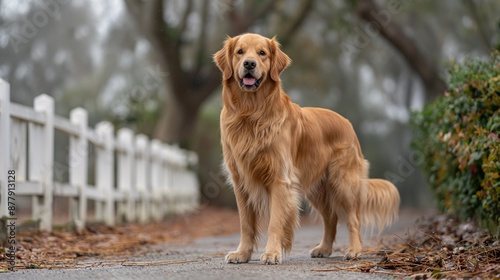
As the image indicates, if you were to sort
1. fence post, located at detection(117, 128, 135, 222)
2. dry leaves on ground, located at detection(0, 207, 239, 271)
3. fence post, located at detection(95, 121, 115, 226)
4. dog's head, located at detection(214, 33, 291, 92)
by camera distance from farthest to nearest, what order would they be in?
fence post, located at detection(117, 128, 135, 222) < fence post, located at detection(95, 121, 115, 226) < dry leaves on ground, located at detection(0, 207, 239, 271) < dog's head, located at detection(214, 33, 291, 92)

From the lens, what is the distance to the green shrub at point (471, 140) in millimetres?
5613

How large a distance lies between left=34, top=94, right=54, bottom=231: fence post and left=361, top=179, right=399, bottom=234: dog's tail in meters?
3.45

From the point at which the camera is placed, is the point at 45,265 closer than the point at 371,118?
Yes

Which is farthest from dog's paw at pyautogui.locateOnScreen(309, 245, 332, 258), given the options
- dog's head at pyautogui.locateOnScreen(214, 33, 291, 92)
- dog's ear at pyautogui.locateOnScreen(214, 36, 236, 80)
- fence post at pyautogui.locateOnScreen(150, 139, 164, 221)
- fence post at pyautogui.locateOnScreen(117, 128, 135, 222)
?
fence post at pyautogui.locateOnScreen(150, 139, 164, 221)

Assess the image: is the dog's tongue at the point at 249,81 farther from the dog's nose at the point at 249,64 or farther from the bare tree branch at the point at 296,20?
the bare tree branch at the point at 296,20

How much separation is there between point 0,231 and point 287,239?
2524 mm

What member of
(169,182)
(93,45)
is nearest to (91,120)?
(93,45)

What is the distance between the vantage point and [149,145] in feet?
44.1

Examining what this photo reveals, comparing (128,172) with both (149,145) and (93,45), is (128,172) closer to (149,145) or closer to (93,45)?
(149,145)

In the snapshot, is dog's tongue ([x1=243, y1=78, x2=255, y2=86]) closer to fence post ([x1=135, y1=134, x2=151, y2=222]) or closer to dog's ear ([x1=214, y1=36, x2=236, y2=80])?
dog's ear ([x1=214, y1=36, x2=236, y2=80])

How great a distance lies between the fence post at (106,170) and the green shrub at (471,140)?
14.9ft

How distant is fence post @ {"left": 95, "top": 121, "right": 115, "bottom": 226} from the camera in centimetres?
1008

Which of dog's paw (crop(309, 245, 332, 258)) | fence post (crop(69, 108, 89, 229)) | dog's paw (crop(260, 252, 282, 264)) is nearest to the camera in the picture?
dog's paw (crop(260, 252, 282, 264))

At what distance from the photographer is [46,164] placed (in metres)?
7.66
